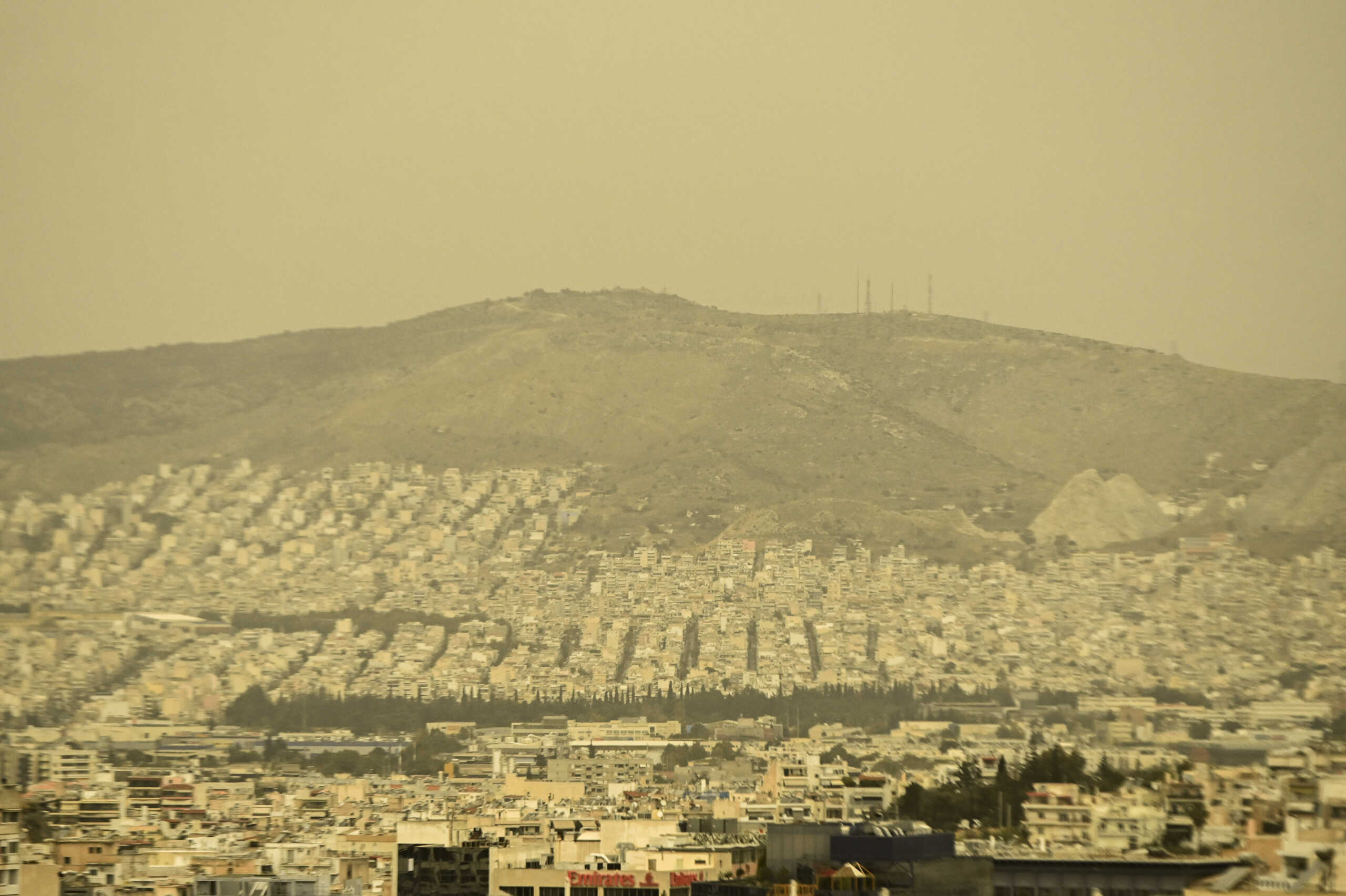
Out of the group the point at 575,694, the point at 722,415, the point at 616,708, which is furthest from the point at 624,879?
the point at 722,415

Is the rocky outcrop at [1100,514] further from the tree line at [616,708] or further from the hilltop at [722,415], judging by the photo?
the tree line at [616,708]

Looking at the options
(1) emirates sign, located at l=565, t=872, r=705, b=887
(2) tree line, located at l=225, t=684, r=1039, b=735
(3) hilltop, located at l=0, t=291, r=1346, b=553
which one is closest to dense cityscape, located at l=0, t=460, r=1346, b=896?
(1) emirates sign, located at l=565, t=872, r=705, b=887

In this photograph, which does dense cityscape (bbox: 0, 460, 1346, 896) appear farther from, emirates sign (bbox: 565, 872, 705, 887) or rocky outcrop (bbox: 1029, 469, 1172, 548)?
rocky outcrop (bbox: 1029, 469, 1172, 548)

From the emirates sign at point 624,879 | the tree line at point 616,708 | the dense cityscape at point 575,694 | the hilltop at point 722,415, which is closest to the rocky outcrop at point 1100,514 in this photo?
the hilltop at point 722,415

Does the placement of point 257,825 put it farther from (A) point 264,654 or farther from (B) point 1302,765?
(A) point 264,654

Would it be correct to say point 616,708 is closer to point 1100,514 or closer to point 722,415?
point 1100,514

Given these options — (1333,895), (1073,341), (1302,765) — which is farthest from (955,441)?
(1333,895)

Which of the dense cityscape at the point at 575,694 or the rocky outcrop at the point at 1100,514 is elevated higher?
the rocky outcrop at the point at 1100,514
